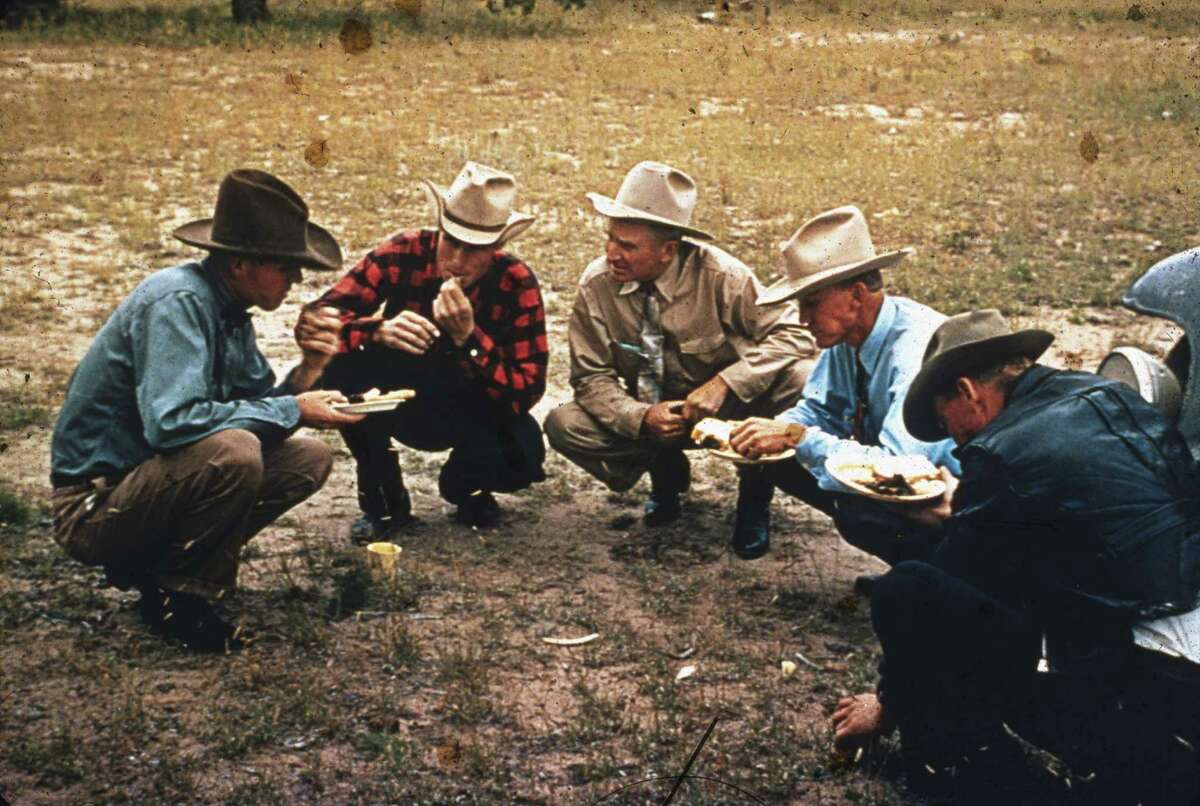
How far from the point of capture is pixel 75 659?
457 centimetres

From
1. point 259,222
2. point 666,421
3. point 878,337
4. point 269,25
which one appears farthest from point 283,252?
point 269,25

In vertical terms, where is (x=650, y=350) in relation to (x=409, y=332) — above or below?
below

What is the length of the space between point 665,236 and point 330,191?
23.7ft

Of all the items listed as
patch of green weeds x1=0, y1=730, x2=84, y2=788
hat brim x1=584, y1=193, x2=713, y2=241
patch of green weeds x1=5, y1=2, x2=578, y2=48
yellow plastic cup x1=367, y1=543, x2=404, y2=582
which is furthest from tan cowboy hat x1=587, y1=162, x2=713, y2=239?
patch of green weeds x1=5, y1=2, x2=578, y2=48

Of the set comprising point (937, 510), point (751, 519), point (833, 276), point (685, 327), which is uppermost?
point (833, 276)

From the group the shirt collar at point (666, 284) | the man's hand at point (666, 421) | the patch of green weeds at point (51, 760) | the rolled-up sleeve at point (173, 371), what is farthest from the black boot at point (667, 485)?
the patch of green weeds at point (51, 760)

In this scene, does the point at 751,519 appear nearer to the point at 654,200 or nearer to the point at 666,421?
the point at 666,421

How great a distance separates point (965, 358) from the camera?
12.1 feet

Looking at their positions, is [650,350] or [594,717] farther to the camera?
[650,350]

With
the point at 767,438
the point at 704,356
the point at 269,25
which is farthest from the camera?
the point at 269,25

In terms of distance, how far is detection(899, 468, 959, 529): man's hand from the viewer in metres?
4.39

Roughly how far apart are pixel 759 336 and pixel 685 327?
332 millimetres

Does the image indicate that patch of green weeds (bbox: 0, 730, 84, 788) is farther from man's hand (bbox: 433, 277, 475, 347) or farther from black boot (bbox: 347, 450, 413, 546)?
man's hand (bbox: 433, 277, 475, 347)

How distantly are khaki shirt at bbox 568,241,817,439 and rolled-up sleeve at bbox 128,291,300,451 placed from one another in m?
1.82
